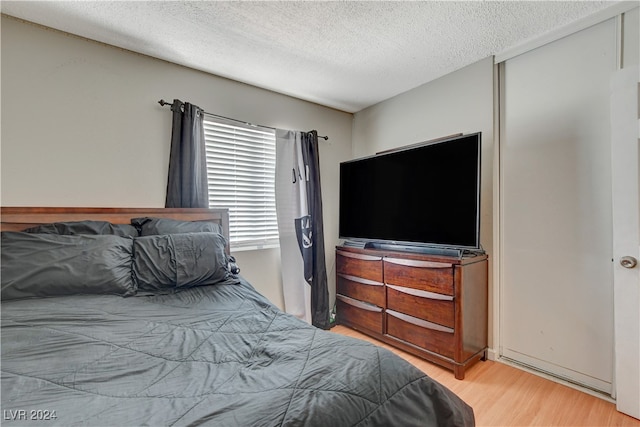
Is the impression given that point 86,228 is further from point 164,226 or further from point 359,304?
point 359,304

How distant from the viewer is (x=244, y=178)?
2.79m

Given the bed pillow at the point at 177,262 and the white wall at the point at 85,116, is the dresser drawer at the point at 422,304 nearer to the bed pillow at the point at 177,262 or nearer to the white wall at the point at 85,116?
the bed pillow at the point at 177,262

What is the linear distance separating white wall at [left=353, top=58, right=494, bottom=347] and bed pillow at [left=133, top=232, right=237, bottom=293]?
2097mm

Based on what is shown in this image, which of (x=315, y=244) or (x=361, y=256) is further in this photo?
(x=315, y=244)

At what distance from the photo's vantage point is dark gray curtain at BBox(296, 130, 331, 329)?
3012 millimetres

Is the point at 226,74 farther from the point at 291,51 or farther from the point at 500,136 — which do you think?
the point at 500,136

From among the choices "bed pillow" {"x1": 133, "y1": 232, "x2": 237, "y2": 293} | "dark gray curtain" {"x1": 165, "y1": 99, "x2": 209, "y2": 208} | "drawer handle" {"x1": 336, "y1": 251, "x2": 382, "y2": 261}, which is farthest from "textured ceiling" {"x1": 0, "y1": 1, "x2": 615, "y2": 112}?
"drawer handle" {"x1": 336, "y1": 251, "x2": 382, "y2": 261}

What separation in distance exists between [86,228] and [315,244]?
1.87 metres

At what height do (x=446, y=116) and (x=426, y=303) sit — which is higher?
(x=446, y=116)

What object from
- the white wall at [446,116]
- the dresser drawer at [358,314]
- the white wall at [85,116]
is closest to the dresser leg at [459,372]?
the white wall at [446,116]

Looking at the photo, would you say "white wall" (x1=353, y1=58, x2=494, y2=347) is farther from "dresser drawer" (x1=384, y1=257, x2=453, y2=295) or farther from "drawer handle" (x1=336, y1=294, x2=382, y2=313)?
"drawer handle" (x1=336, y1=294, x2=382, y2=313)

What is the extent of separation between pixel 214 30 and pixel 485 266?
8.71ft

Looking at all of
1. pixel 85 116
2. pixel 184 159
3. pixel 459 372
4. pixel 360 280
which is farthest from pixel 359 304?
pixel 85 116

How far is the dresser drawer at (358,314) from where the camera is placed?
2.70 meters
